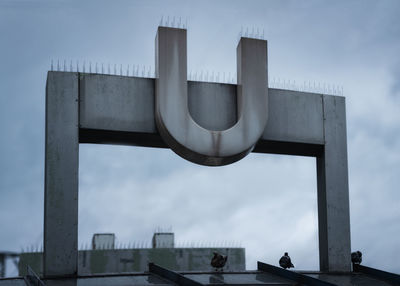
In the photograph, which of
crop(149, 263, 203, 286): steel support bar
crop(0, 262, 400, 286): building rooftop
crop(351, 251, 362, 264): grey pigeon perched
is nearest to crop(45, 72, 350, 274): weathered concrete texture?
crop(351, 251, 362, 264): grey pigeon perched

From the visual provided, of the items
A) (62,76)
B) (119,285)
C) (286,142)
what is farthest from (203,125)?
(119,285)

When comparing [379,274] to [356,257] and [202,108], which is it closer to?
[356,257]

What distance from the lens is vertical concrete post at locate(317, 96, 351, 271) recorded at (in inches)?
861

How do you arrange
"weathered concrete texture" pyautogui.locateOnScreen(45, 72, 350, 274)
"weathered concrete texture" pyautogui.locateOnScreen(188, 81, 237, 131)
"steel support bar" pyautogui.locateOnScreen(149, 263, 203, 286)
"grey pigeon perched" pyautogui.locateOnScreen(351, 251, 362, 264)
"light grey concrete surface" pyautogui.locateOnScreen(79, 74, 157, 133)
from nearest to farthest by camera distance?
"steel support bar" pyautogui.locateOnScreen(149, 263, 203, 286), "weathered concrete texture" pyautogui.locateOnScreen(45, 72, 350, 274), "light grey concrete surface" pyautogui.locateOnScreen(79, 74, 157, 133), "weathered concrete texture" pyautogui.locateOnScreen(188, 81, 237, 131), "grey pigeon perched" pyautogui.locateOnScreen(351, 251, 362, 264)

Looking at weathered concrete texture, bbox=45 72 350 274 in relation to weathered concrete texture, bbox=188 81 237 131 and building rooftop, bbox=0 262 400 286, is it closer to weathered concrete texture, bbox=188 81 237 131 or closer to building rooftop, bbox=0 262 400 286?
weathered concrete texture, bbox=188 81 237 131

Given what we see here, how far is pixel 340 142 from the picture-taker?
2280cm

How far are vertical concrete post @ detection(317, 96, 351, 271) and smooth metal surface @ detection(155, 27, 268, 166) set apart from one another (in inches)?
104

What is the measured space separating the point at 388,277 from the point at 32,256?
79.2 feet

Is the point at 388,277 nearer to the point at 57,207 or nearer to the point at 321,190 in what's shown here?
the point at 321,190

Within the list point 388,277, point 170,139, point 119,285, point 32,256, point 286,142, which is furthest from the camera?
point 32,256

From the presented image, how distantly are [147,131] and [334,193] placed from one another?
6416mm

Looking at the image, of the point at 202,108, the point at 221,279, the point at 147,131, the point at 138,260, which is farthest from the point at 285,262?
the point at 138,260

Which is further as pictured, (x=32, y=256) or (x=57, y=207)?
(x=32, y=256)

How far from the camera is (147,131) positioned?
67.4 ft
